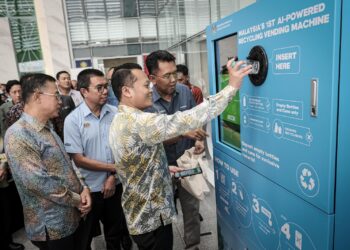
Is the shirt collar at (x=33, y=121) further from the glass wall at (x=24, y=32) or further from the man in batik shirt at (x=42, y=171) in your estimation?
the glass wall at (x=24, y=32)

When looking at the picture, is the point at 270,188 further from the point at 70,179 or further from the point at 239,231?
the point at 70,179

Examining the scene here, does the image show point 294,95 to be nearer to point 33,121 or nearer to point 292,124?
point 292,124

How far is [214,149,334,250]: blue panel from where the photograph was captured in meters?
0.99

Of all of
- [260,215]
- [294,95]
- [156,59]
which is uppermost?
[156,59]

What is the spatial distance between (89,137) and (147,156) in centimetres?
86

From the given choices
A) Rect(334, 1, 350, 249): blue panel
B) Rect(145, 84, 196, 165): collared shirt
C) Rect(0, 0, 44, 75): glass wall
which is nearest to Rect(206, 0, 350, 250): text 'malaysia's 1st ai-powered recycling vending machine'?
Rect(334, 1, 350, 249): blue panel

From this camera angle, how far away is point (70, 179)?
1.73 meters

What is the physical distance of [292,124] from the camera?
0.99 meters

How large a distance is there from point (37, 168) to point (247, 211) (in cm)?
112

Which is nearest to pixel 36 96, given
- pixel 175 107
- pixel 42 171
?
pixel 42 171

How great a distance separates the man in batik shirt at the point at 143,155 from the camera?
132cm

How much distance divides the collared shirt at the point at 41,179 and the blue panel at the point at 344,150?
4.42ft

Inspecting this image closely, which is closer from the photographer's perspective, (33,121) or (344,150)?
(344,150)

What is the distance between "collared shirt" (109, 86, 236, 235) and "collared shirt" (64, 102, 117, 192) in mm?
715
